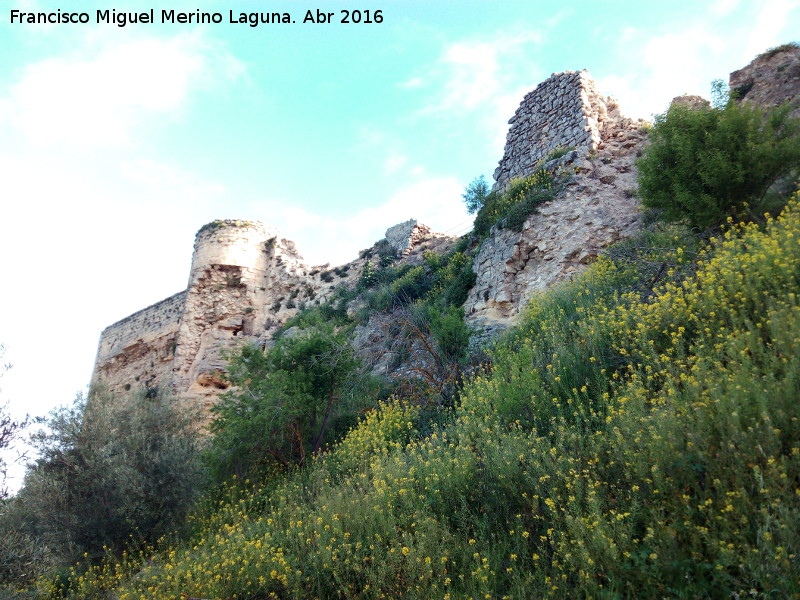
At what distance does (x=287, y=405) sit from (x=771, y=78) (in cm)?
1055

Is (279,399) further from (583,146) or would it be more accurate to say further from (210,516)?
(583,146)

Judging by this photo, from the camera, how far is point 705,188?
7621mm

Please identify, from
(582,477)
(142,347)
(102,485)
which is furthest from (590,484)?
(142,347)

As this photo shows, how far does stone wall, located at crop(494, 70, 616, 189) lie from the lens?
12.1 meters

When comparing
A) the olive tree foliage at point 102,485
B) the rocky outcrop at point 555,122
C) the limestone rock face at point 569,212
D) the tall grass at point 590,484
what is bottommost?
the tall grass at point 590,484

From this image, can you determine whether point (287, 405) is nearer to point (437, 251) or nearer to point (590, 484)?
point (590, 484)

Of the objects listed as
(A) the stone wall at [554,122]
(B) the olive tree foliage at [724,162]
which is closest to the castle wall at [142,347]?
(A) the stone wall at [554,122]

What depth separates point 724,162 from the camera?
23.5ft

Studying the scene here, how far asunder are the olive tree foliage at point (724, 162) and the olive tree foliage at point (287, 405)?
5783 millimetres

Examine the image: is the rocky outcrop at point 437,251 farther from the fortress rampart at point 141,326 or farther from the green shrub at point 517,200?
the green shrub at point 517,200

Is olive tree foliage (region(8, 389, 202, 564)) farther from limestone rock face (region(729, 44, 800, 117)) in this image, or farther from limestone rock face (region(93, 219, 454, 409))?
limestone rock face (region(729, 44, 800, 117))

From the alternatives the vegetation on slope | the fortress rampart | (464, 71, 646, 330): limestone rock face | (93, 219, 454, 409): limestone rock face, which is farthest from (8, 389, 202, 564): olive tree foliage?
the fortress rampart

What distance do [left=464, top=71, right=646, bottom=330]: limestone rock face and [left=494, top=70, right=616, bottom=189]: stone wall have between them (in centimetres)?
3

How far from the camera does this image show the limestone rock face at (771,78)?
31.6ft
